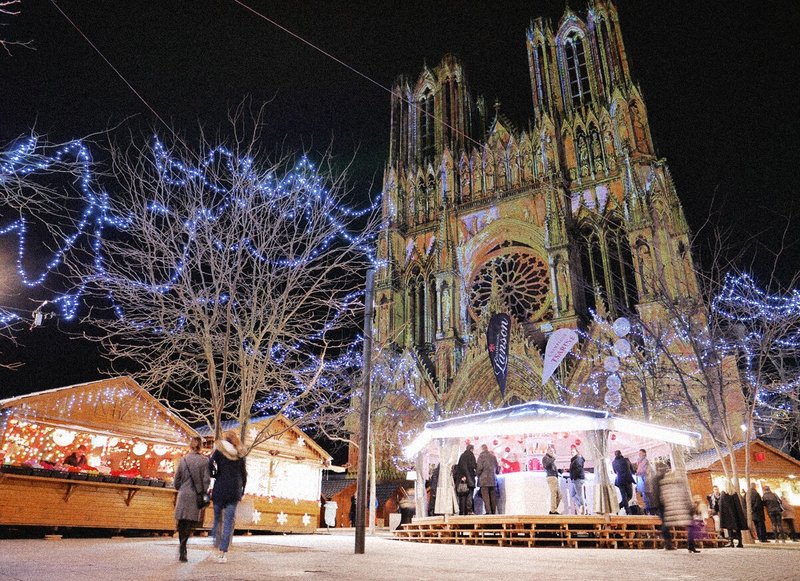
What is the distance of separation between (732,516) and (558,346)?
31.5 ft

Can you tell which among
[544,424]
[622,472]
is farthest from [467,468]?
[622,472]

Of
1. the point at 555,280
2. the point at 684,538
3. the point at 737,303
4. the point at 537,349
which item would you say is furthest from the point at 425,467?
the point at 555,280

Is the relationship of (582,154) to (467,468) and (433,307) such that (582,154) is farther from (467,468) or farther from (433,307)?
(467,468)

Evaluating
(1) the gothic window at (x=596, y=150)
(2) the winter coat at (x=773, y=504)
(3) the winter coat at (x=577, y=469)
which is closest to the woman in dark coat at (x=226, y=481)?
(3) the winter coat at (x=577, y=469)

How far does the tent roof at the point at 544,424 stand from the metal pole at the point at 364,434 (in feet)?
14.8

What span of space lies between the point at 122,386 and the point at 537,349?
18743 millimetres

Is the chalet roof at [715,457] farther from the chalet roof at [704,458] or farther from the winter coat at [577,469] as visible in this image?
the winter coat at [577,469]

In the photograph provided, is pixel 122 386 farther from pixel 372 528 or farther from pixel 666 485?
pixel 666 485

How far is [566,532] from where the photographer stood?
34.7ft

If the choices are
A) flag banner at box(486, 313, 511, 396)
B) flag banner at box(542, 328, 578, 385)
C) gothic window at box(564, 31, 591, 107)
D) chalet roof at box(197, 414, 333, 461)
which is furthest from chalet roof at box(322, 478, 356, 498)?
gothic window at box(564, 31, 591, 107)

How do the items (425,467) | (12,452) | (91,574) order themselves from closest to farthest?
(91,574), (12,452), (425,467)

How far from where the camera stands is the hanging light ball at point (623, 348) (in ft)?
76.1

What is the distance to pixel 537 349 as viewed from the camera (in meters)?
27.0

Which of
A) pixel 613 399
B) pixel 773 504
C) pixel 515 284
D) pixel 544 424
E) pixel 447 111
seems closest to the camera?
pixel 544 424
